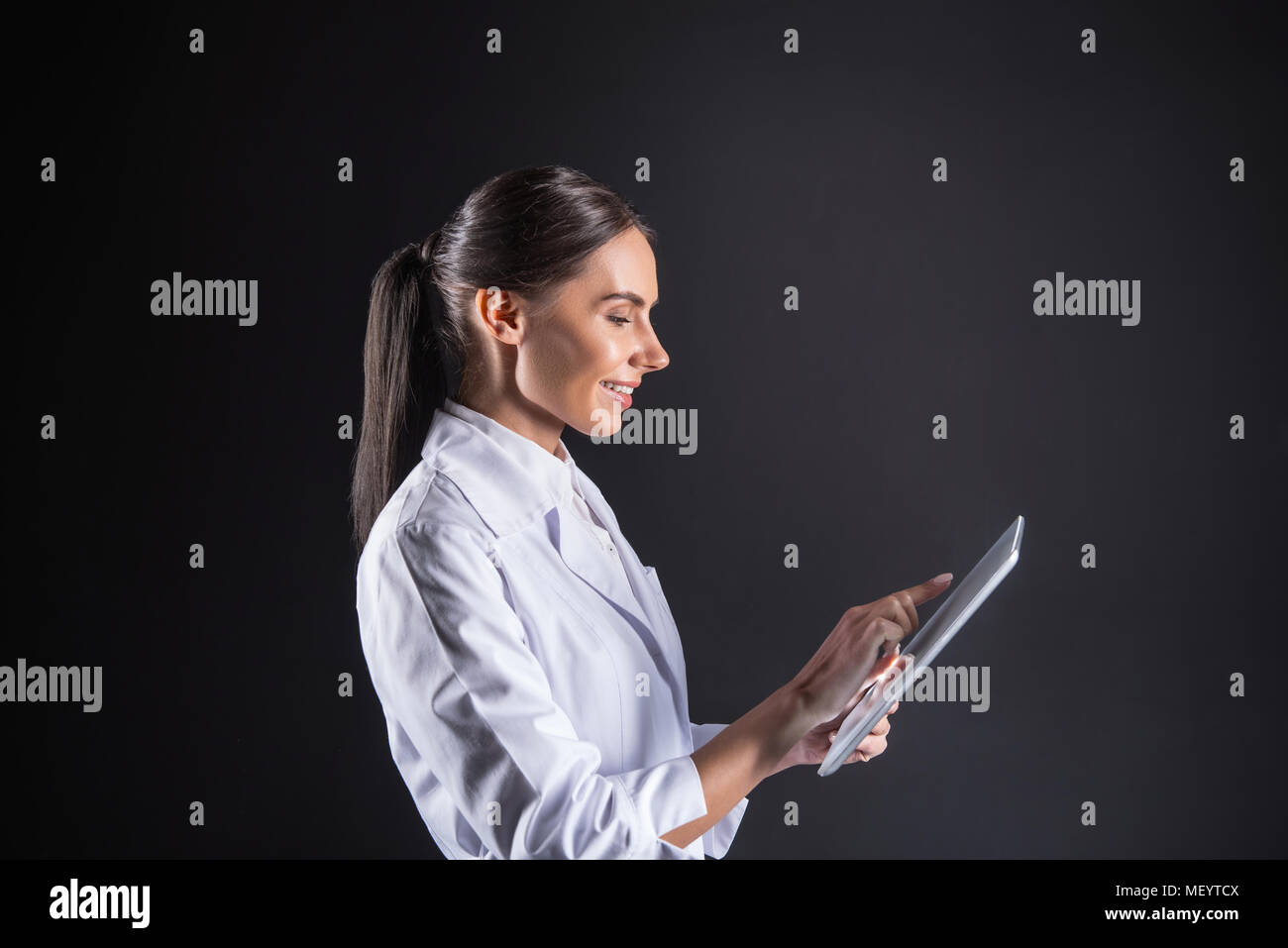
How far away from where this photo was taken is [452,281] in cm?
162

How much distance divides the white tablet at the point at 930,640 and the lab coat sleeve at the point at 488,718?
0.26 m

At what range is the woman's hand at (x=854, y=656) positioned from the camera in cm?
144

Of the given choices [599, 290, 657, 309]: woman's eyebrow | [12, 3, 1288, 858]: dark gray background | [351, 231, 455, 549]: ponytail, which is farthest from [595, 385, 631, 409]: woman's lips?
[12, 3, 1288, 858]: dark gray background

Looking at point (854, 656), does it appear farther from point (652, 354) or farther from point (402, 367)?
point (402, 367)

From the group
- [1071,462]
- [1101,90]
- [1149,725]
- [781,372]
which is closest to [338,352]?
[781,372]

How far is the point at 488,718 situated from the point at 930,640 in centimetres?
59

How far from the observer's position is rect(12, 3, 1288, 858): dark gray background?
2.62 metres

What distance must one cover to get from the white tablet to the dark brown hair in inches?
28.6

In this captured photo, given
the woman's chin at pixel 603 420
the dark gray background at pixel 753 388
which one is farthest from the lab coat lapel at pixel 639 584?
the dark gray background at pixel 753 388

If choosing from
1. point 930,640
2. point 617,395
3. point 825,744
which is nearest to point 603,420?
point 617,395

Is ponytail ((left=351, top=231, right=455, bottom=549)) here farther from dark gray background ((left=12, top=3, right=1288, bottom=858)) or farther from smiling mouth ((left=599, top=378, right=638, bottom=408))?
dark gray background ((left=12, top=3, right=1288, bottom=858))

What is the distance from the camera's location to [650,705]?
1570 millimetres

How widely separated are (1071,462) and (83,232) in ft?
8.66

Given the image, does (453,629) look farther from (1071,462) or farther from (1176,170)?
(1176,170)
